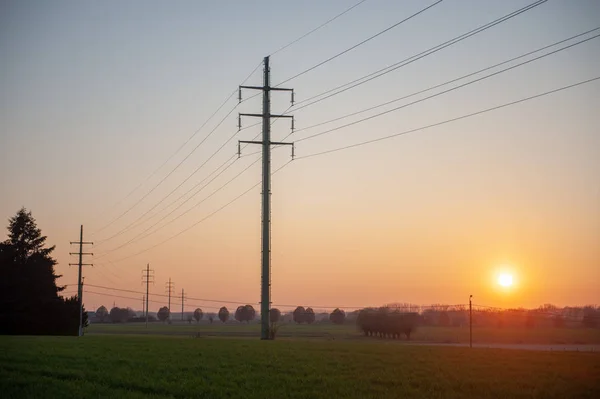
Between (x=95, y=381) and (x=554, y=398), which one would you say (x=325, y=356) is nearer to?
(x=95, y=381)

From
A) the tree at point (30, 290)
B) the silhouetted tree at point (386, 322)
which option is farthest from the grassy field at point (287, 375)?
the silhouetted tree at point (386, 322)

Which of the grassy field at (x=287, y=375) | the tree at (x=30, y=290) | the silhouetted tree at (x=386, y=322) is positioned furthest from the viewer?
the silhouetted tree at (x=386, y=322)

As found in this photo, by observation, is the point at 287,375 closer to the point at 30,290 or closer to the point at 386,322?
the point at 30,290

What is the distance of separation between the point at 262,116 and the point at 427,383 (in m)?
29.7

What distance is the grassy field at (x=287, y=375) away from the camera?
2250cm

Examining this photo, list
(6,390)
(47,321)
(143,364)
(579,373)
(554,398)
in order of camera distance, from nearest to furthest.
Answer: (554,398), (6,390), (579,373), (143,364), (47,321)

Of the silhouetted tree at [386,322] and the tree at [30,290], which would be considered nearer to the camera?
the tree at [30,290]

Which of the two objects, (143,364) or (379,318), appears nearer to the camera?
(143,364)

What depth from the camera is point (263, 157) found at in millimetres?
48906

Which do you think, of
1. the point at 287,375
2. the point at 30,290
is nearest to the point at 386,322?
the point at 30,290

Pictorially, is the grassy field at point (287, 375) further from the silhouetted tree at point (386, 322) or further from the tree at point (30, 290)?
the silhouetted tree at point (386, 322)

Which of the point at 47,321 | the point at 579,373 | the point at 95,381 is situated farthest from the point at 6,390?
the point at 47,321

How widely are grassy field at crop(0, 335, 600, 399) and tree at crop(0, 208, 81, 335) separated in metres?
53.9

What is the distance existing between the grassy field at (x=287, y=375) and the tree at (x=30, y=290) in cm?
5394
